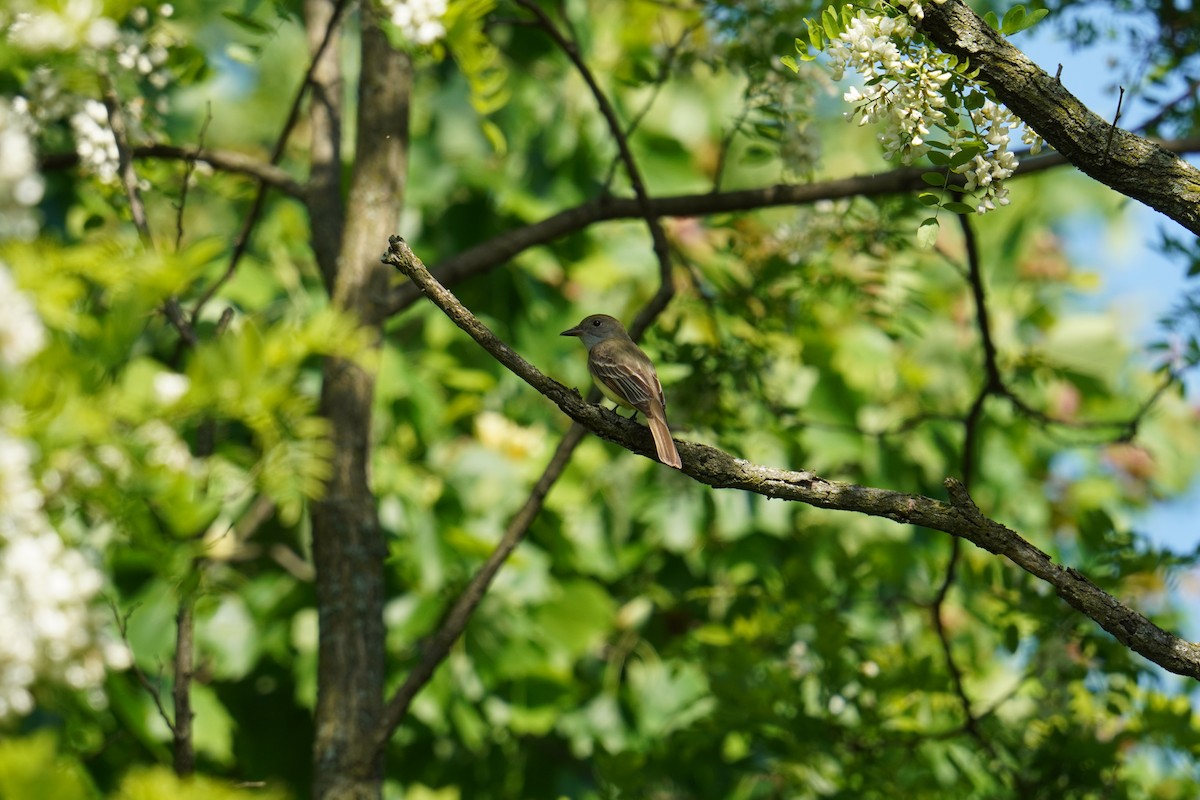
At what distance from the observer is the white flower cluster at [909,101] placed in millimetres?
2648

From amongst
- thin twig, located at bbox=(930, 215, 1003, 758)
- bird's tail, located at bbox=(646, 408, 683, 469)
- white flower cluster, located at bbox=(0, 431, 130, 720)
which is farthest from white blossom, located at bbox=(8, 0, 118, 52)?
thin twig, located at bbox=(930, 215, 1003, 758)

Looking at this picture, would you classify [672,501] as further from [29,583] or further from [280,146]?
[29,583]

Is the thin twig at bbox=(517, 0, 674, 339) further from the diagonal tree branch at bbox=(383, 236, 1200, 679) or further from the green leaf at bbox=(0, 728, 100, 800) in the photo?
the green leaf at bbox=(0, 728, 100, 800)

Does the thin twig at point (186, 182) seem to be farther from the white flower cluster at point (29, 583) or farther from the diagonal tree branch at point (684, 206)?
the white flower cluster at point (29, 583)

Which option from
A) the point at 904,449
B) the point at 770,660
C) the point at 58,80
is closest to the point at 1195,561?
the point at 770,660

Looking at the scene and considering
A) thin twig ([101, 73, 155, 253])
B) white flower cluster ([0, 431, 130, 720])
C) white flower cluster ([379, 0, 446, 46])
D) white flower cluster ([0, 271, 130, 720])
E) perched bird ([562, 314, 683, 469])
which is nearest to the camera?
white flower cluster ([0, 271, 130, 720])

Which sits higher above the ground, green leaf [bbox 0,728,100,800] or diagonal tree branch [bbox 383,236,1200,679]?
diagonal tree branch [bbox 383,236,1200,679]

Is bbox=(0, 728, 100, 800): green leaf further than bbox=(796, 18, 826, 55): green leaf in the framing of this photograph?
No

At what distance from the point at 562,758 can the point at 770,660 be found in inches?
68.5

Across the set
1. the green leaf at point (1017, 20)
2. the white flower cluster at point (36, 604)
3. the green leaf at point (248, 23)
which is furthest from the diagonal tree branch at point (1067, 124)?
the green leaf at point (248, 23)

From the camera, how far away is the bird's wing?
4.09 metres

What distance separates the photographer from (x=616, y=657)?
632 centimetres

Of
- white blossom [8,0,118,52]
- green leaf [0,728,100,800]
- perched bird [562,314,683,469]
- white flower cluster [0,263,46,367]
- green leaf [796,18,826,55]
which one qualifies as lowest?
green leaf [0,728,100,800]

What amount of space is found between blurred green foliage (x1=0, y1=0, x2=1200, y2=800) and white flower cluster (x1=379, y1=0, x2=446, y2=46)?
215 millimetres
